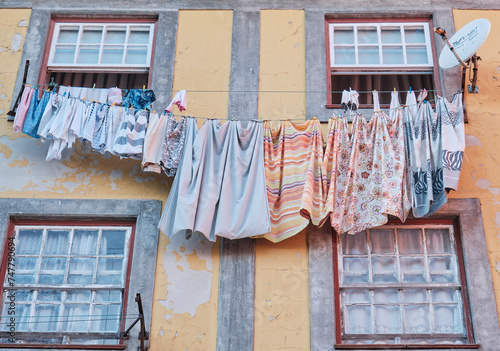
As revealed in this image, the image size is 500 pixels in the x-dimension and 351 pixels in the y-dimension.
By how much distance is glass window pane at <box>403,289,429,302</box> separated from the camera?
8.74 m

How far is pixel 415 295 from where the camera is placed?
345 inches

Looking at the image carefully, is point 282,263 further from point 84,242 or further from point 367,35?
point 367,35

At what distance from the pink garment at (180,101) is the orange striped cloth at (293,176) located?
1.01 m

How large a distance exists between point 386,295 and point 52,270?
3.79 metres

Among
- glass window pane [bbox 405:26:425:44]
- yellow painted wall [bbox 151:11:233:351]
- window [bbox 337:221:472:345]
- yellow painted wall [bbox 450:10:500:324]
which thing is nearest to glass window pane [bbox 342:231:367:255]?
window [bbox 337:221:472:345]

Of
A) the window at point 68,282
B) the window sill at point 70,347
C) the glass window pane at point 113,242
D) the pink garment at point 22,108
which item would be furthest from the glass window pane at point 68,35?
the window sill at point 70,347

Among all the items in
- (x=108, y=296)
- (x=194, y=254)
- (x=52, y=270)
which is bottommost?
(x=108, y=296)

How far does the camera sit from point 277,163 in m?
9.20

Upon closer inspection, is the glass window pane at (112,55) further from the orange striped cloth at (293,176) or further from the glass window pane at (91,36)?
the orange striped cloth at (293,176)

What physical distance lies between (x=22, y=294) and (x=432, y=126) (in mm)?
5046

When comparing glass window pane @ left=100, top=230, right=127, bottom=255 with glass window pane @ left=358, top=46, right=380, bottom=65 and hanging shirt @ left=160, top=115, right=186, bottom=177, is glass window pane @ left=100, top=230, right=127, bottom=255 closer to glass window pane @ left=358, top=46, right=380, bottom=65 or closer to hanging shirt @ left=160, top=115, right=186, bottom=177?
hanging shirt @ left=160, top=115, right=186, bottom=177

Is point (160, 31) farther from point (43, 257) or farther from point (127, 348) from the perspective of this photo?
point (127, 348)

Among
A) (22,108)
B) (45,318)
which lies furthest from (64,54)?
(45,318)

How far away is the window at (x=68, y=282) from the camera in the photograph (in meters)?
8.67
